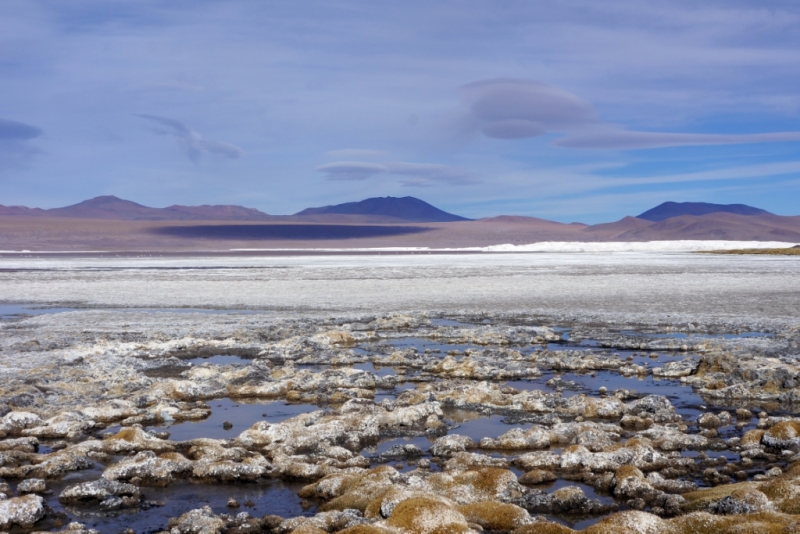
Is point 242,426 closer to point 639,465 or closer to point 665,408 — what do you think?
point 639,465

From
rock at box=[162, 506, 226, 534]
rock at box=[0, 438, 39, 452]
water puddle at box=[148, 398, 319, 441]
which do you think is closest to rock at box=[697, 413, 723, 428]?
water puddle at box=[148, 398, 319, 441]

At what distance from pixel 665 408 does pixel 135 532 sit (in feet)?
Result: 21.2

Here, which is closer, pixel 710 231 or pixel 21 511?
pixel 21 511

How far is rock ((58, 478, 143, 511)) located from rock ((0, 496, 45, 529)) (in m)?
0.41

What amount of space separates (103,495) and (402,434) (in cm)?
340

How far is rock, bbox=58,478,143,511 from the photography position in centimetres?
629

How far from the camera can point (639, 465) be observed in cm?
704

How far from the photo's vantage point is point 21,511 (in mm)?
5820

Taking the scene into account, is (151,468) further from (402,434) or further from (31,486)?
(402,434)

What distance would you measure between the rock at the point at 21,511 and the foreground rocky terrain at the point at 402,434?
1 cm

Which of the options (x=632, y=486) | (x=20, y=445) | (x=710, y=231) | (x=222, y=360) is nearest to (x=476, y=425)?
(x=632, y=486)

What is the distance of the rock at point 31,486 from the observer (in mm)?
6527

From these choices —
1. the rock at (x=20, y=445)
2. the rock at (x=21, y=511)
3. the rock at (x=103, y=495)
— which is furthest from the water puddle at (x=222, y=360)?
the rock at (x=21, y=511)

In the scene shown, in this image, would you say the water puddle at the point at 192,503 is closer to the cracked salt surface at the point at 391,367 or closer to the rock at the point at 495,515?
the cracked salt surface at the point at 391,367
